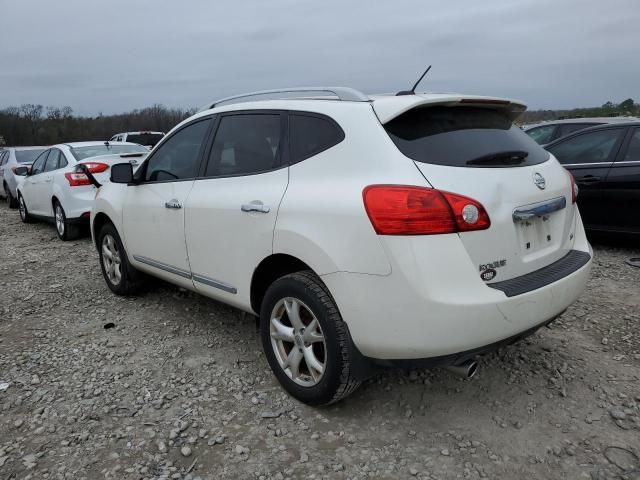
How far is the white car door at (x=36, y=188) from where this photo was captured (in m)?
8.66

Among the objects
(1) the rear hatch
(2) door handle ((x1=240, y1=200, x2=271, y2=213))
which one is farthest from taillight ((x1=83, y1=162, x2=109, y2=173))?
(1) the rear hatch

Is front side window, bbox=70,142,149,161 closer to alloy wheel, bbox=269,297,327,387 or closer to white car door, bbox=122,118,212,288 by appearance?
white car door, bbox=122,118,212,288

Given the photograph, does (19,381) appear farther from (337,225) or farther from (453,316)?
(453,316)

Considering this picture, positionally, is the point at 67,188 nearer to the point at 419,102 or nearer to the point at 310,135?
the point at 310,135

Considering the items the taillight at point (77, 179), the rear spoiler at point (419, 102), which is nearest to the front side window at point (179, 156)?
the rear spoiler at point (419, 102)

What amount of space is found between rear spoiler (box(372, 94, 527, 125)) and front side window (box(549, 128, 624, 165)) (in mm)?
3692

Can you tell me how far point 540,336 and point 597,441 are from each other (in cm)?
122

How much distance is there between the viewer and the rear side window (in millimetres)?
2662

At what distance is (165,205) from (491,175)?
2363mm

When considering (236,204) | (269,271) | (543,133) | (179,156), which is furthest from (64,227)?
(543,133)

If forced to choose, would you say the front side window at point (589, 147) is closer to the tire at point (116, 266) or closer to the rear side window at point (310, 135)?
the rear side window at point (310, 135)

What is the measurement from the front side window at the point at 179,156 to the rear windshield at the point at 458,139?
1.67m

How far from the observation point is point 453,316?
7.20 feet

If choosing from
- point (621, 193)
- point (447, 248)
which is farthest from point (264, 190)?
point (621, 193)
